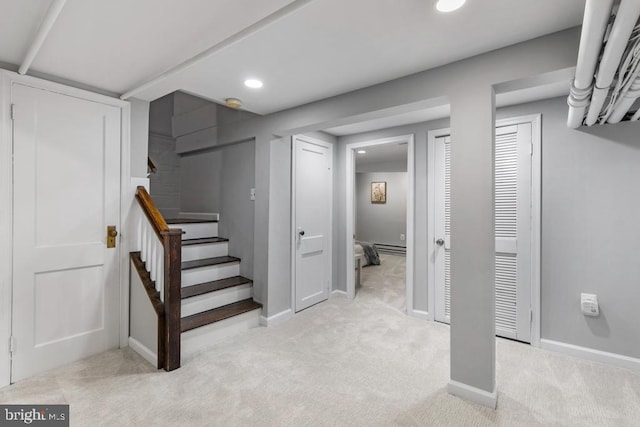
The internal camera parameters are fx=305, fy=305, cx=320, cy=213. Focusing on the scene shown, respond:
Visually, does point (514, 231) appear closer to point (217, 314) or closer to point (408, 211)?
point (408, 211)

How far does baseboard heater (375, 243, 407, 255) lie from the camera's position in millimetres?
7595

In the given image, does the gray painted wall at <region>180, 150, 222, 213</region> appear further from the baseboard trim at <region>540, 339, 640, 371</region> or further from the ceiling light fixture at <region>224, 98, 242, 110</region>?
the baseboard trim at <region>540, 339, 640, 371</region>

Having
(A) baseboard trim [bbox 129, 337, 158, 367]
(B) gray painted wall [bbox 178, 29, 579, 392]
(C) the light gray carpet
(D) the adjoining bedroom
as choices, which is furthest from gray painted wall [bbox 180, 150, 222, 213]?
(D) the adjoining bedroom

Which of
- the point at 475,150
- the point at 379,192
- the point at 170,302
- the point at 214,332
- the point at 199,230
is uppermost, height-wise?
the point at 379,192

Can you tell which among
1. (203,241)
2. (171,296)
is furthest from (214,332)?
(203,241)

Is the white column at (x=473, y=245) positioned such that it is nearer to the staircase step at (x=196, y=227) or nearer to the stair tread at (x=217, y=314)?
the stair tread at (x=217, y=314)

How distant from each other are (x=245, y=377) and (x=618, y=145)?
3.45 meters

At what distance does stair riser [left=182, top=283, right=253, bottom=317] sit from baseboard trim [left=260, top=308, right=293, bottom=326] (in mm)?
349

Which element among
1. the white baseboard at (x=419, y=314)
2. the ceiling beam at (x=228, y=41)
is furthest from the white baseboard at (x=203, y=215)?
the white baseboard at (x=419, y=314)

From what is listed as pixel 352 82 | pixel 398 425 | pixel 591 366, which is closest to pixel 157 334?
pixel 398 425

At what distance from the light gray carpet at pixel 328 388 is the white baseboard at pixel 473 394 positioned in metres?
0.04

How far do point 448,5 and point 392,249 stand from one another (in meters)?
6.75

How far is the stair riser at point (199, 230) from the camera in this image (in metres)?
3.66

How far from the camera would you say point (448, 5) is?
1437 mm
